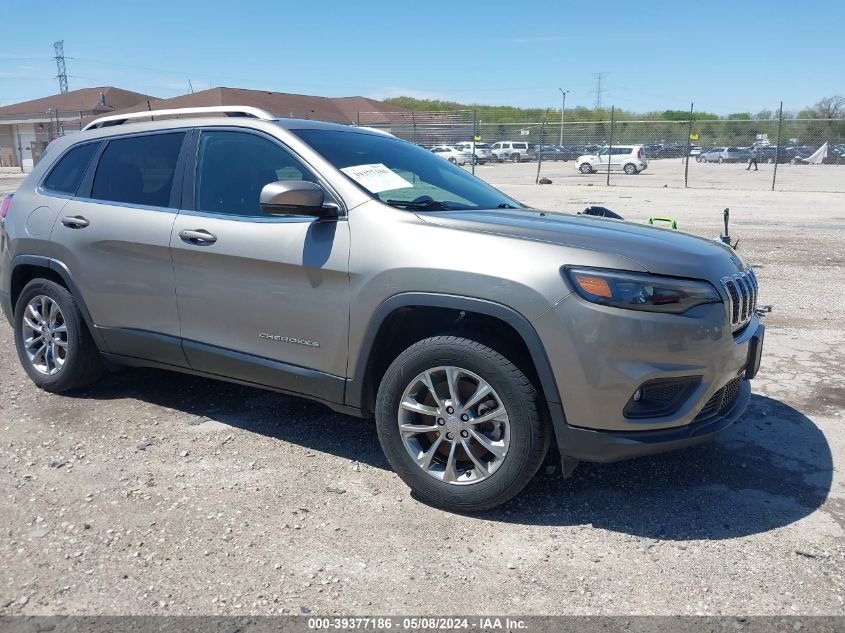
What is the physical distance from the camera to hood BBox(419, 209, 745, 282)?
3.08m

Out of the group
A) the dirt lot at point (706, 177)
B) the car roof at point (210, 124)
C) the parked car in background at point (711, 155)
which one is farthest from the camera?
the parked car in background at point (711, 155)

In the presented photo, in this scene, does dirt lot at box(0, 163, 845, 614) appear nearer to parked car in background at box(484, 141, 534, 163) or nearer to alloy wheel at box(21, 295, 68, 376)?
alloy wheel at box(21, 295, 68, 376)

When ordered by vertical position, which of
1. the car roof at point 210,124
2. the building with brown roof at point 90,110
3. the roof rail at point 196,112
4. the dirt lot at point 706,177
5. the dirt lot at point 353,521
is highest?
the building with brown roof at point 90,110

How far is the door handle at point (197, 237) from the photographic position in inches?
153

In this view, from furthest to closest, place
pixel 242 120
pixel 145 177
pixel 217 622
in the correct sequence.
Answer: pixel 145 177, pixel 242 120, pixel 217 622

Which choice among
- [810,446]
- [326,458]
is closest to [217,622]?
[326,458]

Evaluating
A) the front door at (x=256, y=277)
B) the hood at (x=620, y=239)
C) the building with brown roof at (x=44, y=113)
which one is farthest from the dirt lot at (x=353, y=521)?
the building with brown roof at (x=44, y=113)

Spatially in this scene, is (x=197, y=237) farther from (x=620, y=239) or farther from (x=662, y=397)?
(x=662, y=397)

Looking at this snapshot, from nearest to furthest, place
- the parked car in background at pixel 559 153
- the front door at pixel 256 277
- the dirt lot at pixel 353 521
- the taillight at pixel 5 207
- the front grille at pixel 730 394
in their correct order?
the dirt lot at pixel 353 521 < the front grille at pixel 730 394 < the front door at pixel 256 277 < the taillight at pixel 5 207 < the parked car in background at pixel 559 153

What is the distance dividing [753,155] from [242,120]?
40131 mm

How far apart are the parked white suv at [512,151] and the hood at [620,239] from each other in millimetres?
47108

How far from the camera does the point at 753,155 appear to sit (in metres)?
38.7

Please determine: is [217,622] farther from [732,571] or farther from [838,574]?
[838,574]

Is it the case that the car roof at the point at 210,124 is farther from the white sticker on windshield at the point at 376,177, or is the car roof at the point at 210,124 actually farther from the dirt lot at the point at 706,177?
the dirt lot at the point at 706,177
